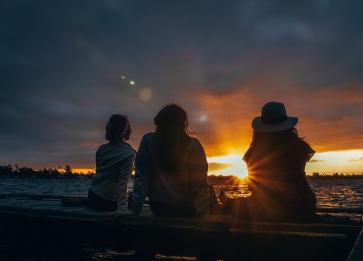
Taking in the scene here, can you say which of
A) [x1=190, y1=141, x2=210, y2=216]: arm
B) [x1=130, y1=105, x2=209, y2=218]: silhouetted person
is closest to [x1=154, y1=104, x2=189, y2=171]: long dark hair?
[x1=130, y1=105, x2=209, y2=218]: silhouetted person

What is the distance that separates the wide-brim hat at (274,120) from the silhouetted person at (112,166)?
3538 millimetres

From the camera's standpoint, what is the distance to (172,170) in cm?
634

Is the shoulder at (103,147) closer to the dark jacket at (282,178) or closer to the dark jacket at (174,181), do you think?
the dark jacket at (174,181)

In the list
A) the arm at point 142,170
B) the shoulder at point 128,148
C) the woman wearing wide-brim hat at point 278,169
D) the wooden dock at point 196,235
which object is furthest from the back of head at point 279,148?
the shoulder at point 128,148

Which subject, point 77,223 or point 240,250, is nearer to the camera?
point 240,250

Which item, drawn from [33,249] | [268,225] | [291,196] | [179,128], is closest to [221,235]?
[268,225]

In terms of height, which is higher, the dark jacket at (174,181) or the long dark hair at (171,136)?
the long dark hair at (171,136)

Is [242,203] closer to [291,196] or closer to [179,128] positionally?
[291,196]

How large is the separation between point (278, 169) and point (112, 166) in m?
4.18

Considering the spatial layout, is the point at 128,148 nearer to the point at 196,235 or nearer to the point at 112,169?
the point at 112,169

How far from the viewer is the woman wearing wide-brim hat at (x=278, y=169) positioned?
5.87 m

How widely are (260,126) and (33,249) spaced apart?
7.04m

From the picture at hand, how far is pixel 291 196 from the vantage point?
5930 millimetres

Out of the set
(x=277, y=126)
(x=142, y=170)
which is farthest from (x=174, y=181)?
(x=277, y=126)
